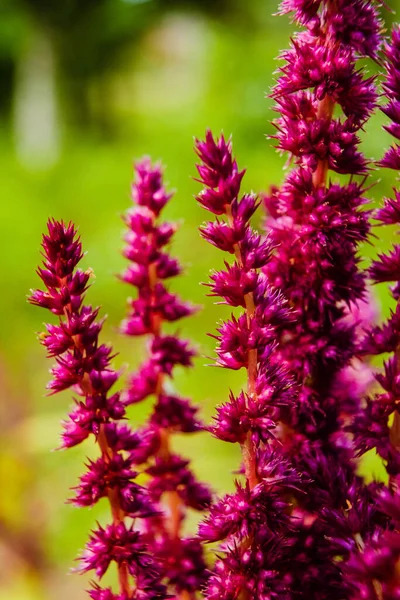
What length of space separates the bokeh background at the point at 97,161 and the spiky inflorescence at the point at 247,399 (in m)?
0.16

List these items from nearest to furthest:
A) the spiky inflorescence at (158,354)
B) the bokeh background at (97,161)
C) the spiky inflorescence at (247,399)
Answer: the spiky inflorescence at (247,399), the spiky inflorescence at (158,354), the bokeh background at (97,161)

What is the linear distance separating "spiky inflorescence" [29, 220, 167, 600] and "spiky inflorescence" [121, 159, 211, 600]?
0.41ft

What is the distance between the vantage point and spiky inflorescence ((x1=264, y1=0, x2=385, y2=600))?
2.14 feet

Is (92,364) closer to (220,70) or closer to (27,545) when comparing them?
(27,545)

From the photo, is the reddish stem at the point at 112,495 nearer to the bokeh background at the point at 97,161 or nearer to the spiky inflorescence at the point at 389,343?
the bokeh background at the point at 97,161

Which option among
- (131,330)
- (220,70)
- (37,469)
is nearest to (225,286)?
(131,330)

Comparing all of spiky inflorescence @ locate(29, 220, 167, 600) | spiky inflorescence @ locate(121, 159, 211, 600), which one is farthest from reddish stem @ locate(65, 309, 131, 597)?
spiky inflorescence @ locate(121, 159, 211, 600)

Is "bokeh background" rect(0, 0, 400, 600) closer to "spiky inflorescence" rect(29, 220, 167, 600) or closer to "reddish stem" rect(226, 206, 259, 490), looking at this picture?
"spiky inflorescence" rect(29, 220, 167, 600)

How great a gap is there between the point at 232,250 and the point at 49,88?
36.5 feet

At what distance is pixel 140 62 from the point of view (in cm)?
1289

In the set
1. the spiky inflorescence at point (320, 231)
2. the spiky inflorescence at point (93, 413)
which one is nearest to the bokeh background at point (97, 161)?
the spiky inflorescence at point (93, 413)

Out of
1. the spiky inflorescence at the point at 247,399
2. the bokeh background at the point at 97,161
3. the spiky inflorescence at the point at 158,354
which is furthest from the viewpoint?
the bokeh background at the point at 97,161

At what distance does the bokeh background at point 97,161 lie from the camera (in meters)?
2.97

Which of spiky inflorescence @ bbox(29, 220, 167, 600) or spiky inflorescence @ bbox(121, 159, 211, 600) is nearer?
spiky inflorescence @ bbox(29, 220, 167, 600)
